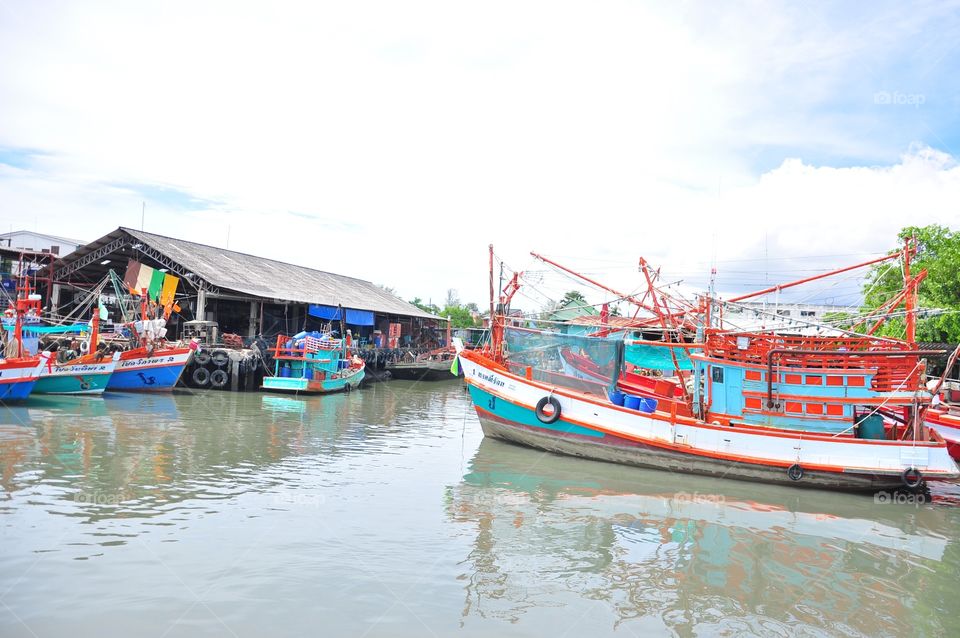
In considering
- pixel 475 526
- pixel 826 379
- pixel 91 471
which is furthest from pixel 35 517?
pixel 826 379

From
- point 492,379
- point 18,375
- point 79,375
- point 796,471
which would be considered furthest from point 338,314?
point 796,471

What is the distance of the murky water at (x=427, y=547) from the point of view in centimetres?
616

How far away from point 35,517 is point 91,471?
8.81ft

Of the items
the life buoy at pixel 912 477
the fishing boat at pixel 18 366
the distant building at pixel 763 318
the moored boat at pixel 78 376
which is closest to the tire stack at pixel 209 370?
the moored boat at pixel 78 376

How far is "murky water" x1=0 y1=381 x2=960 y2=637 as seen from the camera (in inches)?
242

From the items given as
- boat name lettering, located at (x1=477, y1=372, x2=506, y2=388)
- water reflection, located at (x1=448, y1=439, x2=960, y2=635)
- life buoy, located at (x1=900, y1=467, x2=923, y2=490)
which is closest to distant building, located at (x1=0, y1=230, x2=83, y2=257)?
boat name lettering, located at (x1=477, y1=372, x2=506, y2=388)

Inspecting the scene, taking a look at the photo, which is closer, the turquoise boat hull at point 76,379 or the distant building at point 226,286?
the turquoise boat hull at point 76,379

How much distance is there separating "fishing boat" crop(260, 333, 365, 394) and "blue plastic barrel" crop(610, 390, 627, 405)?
14.0 m

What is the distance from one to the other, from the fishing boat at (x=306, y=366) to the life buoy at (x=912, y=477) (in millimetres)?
19337

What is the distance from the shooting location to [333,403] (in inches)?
892

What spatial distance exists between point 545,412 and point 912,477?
23.4 ft

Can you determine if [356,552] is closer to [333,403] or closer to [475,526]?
[475,526]

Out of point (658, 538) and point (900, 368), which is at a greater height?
point (900, 368)

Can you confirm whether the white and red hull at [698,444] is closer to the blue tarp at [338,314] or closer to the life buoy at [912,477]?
the life buoy at [912,477]
